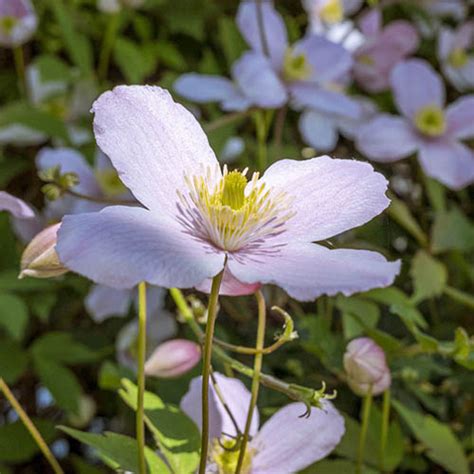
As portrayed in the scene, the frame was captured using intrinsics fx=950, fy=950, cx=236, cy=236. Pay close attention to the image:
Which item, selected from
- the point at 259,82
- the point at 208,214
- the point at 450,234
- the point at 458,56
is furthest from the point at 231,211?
the point at 458,56

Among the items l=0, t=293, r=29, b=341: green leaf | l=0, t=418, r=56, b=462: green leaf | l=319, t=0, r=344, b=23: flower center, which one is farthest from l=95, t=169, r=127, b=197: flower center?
l=319, t=0, r=344, b=23: flower center

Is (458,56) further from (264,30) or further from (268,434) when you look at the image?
(268,434)

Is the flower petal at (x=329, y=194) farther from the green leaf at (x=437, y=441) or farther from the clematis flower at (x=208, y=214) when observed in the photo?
the green leaf at (x=437, y=441)

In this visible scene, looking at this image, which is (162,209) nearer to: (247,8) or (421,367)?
(421,367)

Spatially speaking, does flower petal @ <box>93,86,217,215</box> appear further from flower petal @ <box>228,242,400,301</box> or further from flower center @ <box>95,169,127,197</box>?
flower center @ <box>95,169,127,197</box>

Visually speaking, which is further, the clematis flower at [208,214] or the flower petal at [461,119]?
the flower petal at [461,119]

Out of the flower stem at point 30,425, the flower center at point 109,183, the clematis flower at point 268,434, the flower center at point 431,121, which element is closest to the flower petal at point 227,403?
the clematis flower at point 268,434
